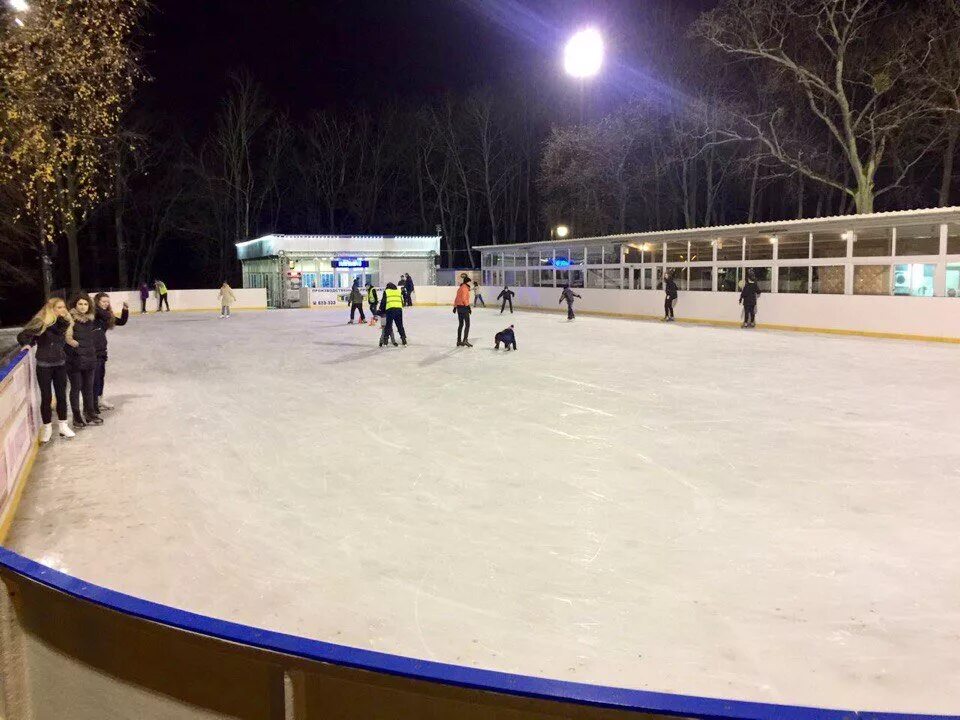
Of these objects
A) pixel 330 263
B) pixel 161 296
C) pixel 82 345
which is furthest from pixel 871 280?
pixel 161 296

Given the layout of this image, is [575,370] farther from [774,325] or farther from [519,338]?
[774,325]

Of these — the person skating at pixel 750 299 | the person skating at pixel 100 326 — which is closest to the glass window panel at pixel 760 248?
the person skating at pixel 750 299

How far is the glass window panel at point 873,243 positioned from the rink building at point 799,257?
0.07 ft

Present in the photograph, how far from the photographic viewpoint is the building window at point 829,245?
58.5ft

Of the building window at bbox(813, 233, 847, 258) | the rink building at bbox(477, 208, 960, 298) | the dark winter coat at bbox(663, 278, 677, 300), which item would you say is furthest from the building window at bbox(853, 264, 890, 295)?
the dark winter coat at bbox(663, 278, 677, 300)

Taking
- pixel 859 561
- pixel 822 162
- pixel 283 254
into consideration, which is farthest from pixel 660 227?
pixel 859 561

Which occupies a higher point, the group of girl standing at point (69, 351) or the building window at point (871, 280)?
the building window at point (871, 280)

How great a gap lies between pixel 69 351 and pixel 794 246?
17192 mm

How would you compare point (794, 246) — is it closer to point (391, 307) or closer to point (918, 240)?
point (918, 240)

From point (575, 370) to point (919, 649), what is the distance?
28.2 feet

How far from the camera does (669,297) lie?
70.7 feet

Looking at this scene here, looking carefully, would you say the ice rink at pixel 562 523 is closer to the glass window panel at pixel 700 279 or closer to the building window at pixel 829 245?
the building window at pixel 829 245

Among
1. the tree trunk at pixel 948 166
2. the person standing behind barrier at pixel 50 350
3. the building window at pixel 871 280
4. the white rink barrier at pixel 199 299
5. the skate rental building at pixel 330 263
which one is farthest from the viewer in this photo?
the skate rental building at pixel 330 263

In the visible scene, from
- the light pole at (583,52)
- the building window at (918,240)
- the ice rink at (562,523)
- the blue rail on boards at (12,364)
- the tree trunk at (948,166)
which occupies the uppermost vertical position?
the light pole at (583,52)
